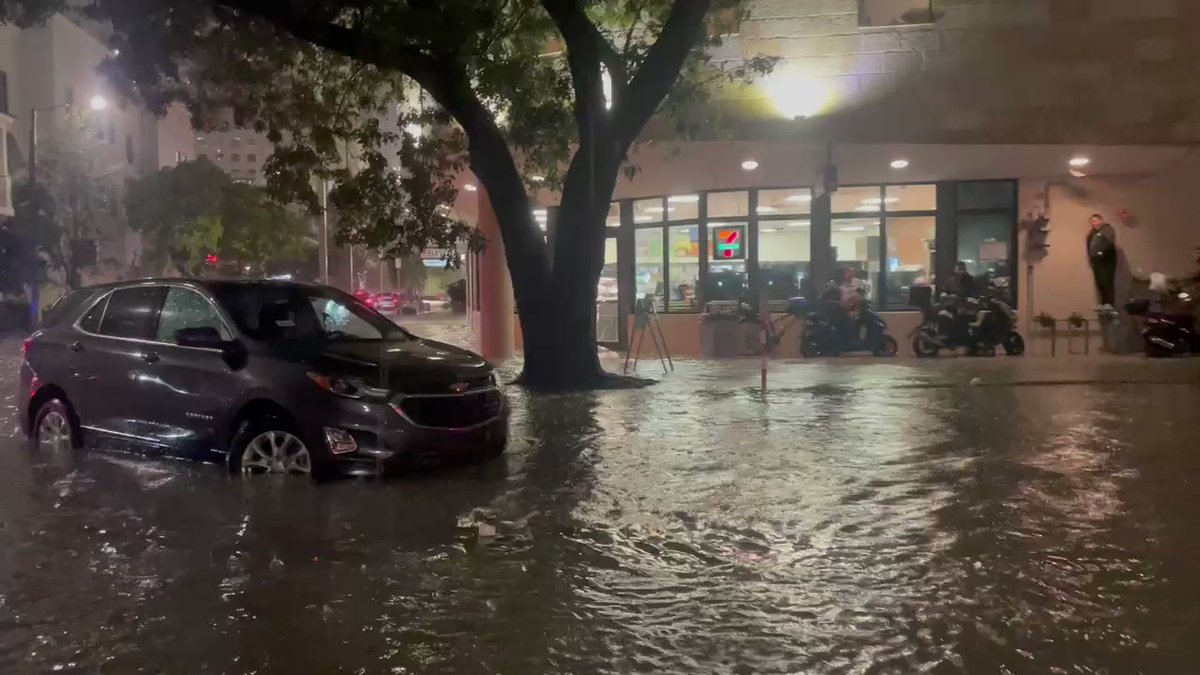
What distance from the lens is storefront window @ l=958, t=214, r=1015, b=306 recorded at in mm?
20766

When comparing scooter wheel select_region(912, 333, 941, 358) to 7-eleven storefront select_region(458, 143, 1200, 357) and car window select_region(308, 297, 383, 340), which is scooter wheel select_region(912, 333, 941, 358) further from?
car window select_region(308, 297, 383, 340)

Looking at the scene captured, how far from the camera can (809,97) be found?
19.8 meters

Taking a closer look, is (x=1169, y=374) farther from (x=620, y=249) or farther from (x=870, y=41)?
(x=620, y=249)

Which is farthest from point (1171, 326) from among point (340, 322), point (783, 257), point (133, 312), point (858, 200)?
point (133, 312)

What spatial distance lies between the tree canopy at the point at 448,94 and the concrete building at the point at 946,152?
3.02 meters

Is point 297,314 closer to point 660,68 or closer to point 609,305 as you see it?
point 660,68

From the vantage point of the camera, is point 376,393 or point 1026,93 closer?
point 376,393

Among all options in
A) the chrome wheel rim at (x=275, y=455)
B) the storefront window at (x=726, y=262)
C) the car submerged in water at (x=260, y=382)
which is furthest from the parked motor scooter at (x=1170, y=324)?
the chrome wheel rim at (x=275, y=455)

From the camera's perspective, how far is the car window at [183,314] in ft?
28.6

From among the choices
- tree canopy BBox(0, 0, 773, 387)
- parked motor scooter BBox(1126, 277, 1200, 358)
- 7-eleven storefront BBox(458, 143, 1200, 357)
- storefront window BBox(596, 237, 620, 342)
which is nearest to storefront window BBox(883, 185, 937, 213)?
7-eleven storefront BBox(458, 143, 1200, 357)

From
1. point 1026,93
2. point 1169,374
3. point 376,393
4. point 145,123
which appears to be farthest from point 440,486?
point 145,123

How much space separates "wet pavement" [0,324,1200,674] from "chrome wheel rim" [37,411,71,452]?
0.85ft

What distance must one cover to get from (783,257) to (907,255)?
8.05 feet

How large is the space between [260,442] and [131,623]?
313 centimetres
